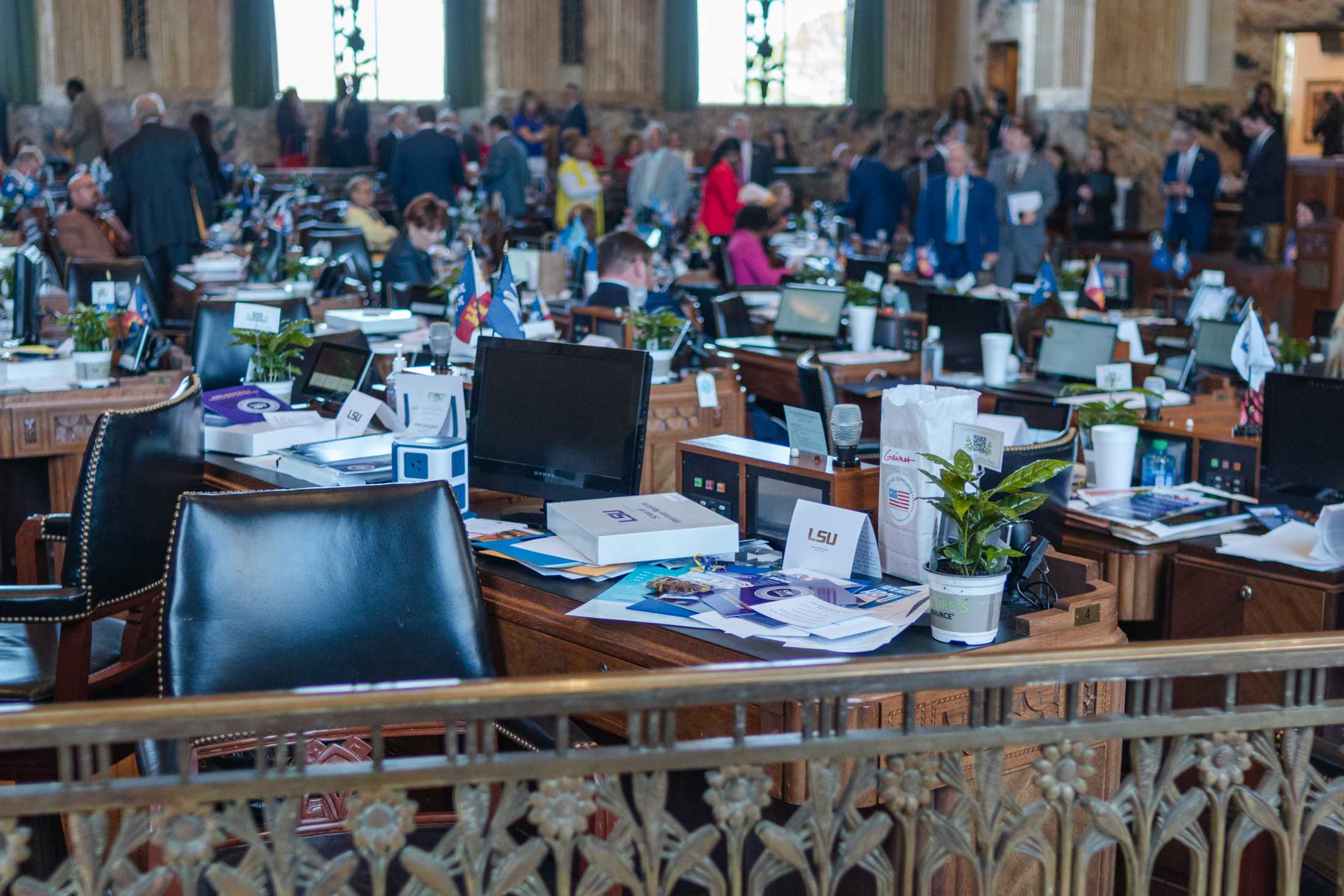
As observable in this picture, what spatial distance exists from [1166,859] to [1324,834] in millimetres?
676

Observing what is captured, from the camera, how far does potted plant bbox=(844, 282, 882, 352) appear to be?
6465mm

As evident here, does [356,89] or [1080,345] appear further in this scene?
[356,89]

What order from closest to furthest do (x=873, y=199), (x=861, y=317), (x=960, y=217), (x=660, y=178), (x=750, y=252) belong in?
(x=861, y=317)
(x=750, y=252)
(x=960, y=217)
(x=873, y=199)
(x=660, y=178)

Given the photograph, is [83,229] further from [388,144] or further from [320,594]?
[388,144]

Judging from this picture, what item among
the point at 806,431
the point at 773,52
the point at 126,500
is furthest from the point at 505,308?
the point at 773,52

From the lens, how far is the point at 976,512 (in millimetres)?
2236

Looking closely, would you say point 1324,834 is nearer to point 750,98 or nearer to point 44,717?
point 44,717

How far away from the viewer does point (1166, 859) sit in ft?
10.5

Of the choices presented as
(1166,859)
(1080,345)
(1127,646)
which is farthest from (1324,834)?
(1080,345)

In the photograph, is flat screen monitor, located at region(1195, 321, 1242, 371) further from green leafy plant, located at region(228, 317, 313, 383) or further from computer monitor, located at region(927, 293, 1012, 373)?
green leafy plant, located at region(228, 317, 313, 383)

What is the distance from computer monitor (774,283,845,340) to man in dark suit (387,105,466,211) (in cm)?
552

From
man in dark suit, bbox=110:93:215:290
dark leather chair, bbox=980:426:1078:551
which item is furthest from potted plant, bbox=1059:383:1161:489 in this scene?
man in dark suit, bbox=110:93:215:290

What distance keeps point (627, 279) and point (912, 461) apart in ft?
13.3

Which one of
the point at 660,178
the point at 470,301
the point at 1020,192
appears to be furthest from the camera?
the point at 660,178
